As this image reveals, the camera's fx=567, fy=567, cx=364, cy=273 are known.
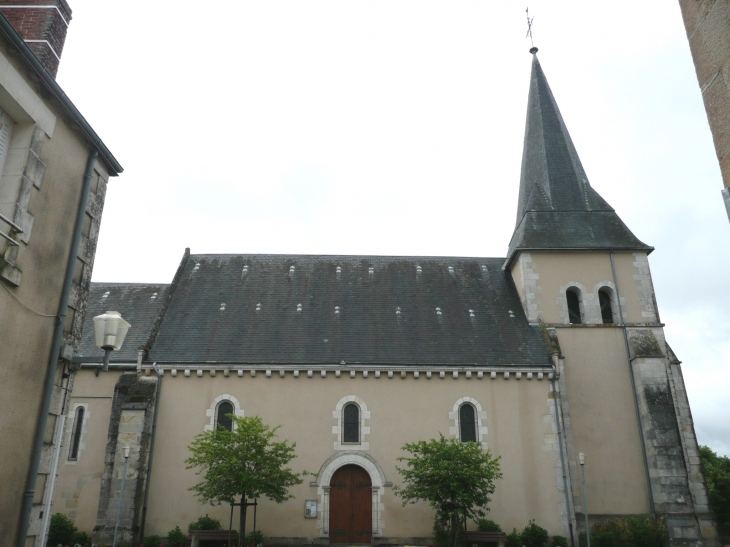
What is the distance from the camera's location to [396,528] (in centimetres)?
1775

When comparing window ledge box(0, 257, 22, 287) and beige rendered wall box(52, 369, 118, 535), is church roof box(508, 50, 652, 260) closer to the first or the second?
beige rendered wall box(52, 369, 118, 535)

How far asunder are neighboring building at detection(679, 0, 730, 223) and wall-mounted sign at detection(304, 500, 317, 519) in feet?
55.4

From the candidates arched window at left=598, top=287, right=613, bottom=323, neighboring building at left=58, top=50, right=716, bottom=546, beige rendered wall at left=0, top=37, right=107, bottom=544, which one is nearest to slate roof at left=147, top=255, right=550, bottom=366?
neighboring building at left=58, top=50, right=716, bottom=546

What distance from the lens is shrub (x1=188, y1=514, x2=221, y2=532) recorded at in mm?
17016

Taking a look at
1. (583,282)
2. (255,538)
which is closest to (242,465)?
(255,538)

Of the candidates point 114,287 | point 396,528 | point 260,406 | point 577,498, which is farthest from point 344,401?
point 114,287

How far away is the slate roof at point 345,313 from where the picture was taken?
19781mm

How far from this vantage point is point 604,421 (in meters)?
19.3

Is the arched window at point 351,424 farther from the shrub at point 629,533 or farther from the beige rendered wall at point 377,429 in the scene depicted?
the shrub at point 629,533

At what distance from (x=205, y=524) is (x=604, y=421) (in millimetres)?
13357

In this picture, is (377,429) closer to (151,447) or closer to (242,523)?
(242,523)

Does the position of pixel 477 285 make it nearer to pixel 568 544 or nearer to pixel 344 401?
pixel 344 401

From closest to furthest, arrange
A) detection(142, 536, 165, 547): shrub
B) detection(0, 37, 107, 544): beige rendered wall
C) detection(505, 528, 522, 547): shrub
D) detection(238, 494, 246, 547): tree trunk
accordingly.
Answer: detection(0, 37, 107, 544): beige rendered wall, detection(238, 494, 246, 547): tree trunk, detection(142, 536, 165, 547): shrub, detection(505, 528, 522, 547): shrub

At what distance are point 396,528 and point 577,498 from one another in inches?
230
